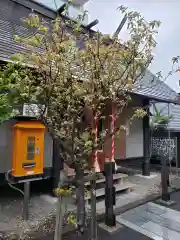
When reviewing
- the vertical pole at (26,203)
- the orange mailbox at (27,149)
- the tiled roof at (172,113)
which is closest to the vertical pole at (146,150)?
the tiled roof at (172,113)

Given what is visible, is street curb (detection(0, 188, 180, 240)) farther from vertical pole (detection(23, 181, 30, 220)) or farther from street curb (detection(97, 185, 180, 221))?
vertical pole (detection(23, 181, 30, 220))

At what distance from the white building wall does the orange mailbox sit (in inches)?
204

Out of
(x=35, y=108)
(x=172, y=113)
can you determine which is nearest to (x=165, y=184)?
(x=35, y=108)

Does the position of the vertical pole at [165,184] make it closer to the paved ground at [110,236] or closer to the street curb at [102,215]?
the street curb at [102,215]

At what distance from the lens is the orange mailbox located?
4.67m

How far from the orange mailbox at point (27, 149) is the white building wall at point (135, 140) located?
5181 millimetres

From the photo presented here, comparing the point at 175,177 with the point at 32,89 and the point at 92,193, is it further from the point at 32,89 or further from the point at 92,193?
the point at 32,89

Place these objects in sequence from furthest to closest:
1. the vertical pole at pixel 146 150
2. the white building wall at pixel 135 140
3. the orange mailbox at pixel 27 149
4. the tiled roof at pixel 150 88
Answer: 1. the white building wall at pixel 135 140
2. the vertical pole at pixel 146 150
3. the orange mailbox at pixel 27 149
4. the tiled roof at pixel 150 88

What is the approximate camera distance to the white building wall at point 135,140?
9.39 meters

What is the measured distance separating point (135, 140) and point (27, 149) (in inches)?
235

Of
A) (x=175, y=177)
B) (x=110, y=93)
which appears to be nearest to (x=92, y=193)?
(x=110, y=93)

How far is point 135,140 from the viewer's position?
9.67 m

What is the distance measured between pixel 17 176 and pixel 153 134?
8090mm

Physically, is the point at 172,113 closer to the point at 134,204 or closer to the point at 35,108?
the point at 134,204
